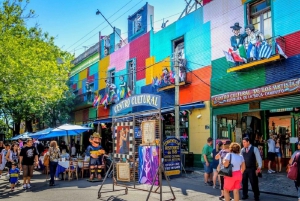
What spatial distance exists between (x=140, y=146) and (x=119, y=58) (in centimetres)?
1461

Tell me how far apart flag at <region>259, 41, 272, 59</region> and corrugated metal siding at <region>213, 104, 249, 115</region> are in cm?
218

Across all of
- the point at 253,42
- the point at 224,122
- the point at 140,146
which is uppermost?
the point at 253,42

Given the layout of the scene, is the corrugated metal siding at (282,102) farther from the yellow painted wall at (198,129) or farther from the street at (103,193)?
the street at (103,193)

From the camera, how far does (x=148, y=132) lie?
855 centimetres

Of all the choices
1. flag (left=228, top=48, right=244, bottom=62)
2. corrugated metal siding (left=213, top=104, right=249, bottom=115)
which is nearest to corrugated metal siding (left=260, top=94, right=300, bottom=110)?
corrugated metal siding (left=213, top=104, right=249, bottom=115)

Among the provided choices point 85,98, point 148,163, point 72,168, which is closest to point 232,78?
point 148,163

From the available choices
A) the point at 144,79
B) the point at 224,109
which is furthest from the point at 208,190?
the point at 144,79

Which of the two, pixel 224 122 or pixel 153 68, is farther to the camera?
pixel 153 68

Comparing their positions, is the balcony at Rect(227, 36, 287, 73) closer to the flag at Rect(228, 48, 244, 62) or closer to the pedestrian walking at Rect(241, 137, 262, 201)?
the flag at Rect(228, 48, 244, 62)

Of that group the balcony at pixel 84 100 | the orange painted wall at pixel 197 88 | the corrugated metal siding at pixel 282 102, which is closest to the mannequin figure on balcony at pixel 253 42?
the corrugated metal siding at pixel 282 102

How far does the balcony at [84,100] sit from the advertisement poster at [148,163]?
686 inches

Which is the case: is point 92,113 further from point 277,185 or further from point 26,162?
point 277,185

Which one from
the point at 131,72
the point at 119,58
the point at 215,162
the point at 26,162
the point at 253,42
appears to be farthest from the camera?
the point at 119,58

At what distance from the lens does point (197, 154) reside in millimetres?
15203
